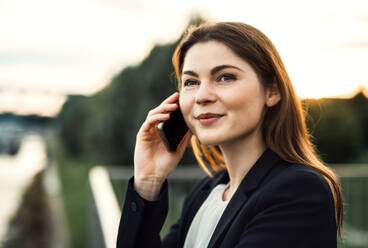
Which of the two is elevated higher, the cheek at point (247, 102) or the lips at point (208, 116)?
the cheek at point (247, 102)

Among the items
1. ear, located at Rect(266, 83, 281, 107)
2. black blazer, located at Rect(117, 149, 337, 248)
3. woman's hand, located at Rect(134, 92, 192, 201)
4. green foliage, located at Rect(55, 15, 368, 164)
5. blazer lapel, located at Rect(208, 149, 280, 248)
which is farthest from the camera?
green foliage, located at Rect(55, 15, 368, 164)

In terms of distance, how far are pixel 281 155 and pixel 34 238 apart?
7055 mm

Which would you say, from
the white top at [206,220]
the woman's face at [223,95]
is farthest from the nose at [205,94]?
the white top at [206,220]

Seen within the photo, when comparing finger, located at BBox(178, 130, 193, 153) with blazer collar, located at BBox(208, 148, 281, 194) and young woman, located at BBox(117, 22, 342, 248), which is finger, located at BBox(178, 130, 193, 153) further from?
blazer collar, located at BBox(208, 148, 281, 194)

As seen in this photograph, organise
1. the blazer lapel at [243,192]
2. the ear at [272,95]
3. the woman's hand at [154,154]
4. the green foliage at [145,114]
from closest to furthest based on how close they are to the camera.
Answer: the blazer lapel at [243,192] → the ear at [272,95] → the woman's hand at [154,154] → the green foliage at [145,114]

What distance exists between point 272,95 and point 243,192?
410mm

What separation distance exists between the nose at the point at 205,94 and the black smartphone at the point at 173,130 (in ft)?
1.08

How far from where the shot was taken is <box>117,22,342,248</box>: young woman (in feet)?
4.73

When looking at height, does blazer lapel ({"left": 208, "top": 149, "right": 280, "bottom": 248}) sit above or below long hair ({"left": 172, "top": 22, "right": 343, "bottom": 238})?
below

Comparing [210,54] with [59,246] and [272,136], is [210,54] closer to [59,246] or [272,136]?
[272,136]

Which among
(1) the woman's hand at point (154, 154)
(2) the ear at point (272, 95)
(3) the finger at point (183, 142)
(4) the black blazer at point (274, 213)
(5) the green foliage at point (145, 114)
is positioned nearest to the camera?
(4) the black blazer at point (274, 213)

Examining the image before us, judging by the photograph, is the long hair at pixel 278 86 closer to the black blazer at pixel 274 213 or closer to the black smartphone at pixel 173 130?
the black blazer at pixel 274 213

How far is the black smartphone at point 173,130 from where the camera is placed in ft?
6.71

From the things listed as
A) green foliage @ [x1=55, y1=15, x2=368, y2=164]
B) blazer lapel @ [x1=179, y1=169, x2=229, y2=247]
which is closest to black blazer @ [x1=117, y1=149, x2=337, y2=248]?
blazer lapel @ [x1=179, y1=169, x2=229, y2=247]
